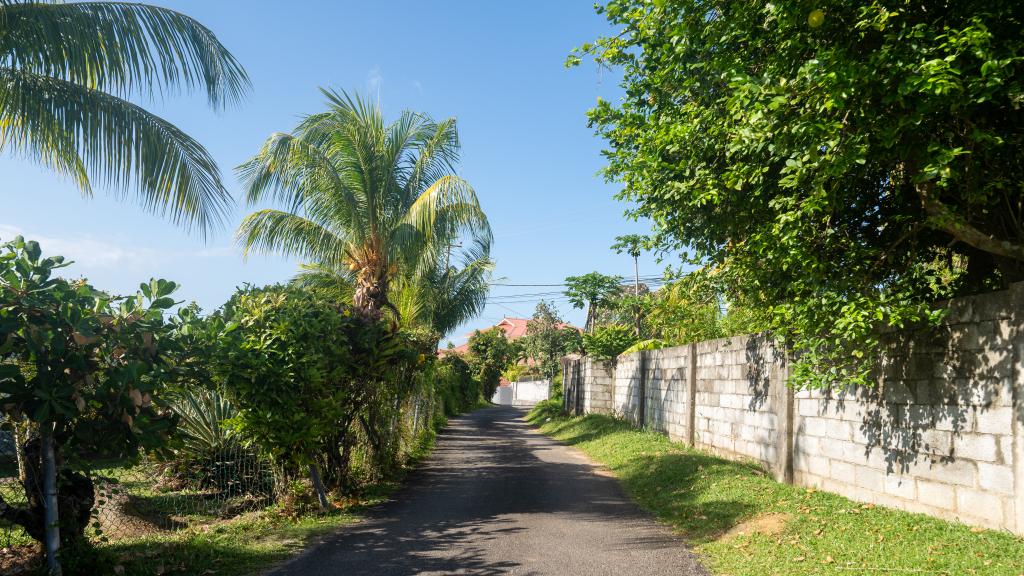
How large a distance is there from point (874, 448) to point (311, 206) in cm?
1009

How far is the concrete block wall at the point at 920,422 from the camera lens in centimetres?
518

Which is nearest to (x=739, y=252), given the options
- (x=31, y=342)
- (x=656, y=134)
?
(x=656, y=134)

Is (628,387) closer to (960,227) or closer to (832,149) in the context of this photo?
(960,227)

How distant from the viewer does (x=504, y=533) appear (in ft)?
23.4

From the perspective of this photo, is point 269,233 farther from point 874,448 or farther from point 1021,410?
Result: point 1021,410

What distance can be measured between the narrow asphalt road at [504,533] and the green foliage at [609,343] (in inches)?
412

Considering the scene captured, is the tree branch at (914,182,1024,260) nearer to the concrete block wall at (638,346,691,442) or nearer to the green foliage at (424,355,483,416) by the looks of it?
the concrete block wall at (638,346,691,442)

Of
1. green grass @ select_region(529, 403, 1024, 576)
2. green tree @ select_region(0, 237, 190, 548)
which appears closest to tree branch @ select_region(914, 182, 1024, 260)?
green grass @ select_region(529, 403, 1024, 576)

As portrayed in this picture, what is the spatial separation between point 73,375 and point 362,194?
8422mm

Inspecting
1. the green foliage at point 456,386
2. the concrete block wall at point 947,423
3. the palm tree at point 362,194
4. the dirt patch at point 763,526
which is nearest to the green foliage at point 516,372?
the green foliage at point 456,386

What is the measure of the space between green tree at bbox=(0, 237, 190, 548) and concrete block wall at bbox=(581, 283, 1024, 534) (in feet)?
20.0

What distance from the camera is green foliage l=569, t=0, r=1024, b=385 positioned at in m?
4.82

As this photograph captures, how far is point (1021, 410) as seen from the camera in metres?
4.97

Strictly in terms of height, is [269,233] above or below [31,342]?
above
